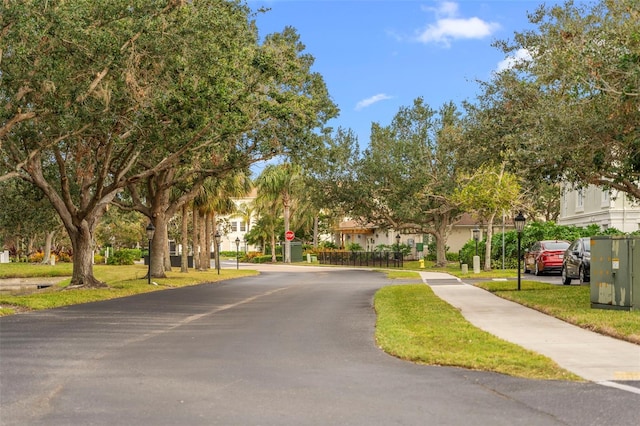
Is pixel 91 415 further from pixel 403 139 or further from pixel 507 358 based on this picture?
pixel 403 139

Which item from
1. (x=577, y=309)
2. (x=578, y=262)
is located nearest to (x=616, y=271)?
(x=577, y=309)

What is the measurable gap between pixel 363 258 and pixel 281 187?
13895 mm

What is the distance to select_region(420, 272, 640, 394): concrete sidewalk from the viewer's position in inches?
357

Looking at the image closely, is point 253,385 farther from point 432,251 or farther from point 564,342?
point 432,251

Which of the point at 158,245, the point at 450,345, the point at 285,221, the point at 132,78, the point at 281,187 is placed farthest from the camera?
the point at 281,187

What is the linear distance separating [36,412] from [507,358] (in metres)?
6.18

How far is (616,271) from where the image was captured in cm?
1628

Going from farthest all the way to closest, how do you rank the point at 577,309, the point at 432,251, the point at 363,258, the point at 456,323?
the point at 432,251
the point at 363,258
the point at 577,309
the point at 456,323

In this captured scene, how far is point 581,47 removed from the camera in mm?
17297

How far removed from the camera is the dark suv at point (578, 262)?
2535 cm

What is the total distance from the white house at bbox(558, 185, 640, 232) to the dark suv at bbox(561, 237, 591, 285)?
1521 cm

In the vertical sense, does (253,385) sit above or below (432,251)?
below

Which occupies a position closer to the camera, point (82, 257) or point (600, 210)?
point (82, 257)

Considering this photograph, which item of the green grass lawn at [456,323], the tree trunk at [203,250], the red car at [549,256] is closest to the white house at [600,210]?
the red car at [549,256]
